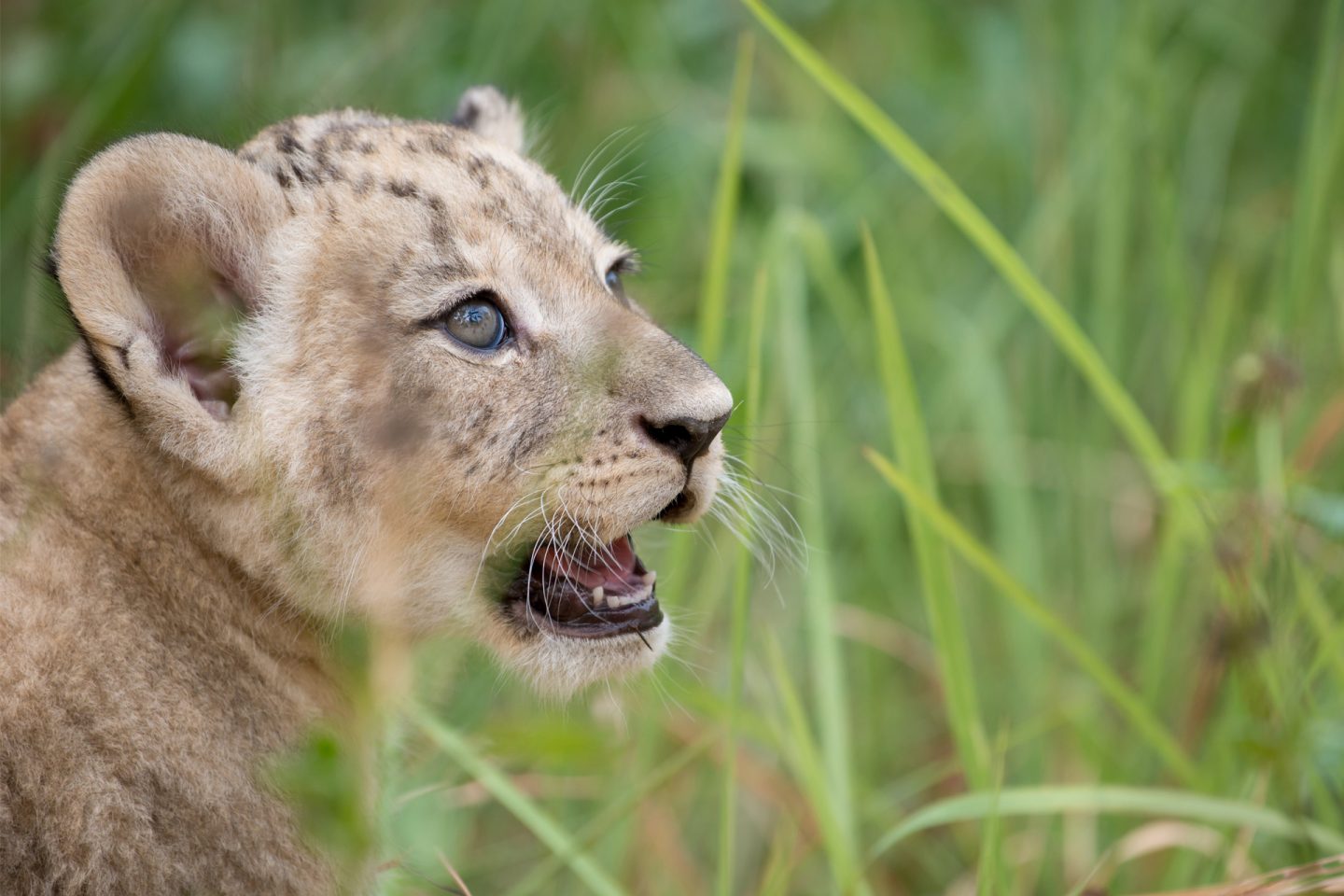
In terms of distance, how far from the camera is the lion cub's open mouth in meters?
3.31

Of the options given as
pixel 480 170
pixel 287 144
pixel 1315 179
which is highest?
pixel 1315 179

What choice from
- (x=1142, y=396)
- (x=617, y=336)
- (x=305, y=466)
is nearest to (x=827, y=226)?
(x=1142, y=396)

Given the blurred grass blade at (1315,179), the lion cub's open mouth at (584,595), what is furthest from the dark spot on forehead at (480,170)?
the blurred grass blade at (1315,179)

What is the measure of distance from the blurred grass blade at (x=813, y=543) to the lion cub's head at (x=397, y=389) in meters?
0.82

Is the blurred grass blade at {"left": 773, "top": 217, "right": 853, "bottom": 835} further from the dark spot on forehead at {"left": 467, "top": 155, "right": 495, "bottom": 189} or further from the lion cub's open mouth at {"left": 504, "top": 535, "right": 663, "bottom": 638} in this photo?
the dark spot on forehead at {"left": 467, "top": 155, "right": 495, "bottom": 189}

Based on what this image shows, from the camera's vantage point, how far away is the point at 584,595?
11.0ft

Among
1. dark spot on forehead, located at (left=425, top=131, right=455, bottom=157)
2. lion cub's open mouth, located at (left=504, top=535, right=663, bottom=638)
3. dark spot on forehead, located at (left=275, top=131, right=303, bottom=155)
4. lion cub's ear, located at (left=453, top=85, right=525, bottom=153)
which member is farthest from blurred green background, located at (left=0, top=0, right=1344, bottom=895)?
dark spot on forehead, located at (left=425, top=131, right=455, bottom=157)

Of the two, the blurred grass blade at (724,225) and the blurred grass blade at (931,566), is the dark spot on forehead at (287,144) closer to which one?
the blurred grass blade at (724,225)

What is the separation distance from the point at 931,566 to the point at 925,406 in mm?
2569

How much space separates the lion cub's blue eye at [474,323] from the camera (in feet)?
10.6

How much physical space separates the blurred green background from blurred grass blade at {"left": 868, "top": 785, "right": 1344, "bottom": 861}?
0.05 ft

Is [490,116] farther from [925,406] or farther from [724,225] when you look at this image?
[925,406]

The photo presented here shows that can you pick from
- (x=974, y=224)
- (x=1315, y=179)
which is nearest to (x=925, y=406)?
(x=1315, y=179)

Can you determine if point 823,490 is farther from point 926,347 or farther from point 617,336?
point 617,336
